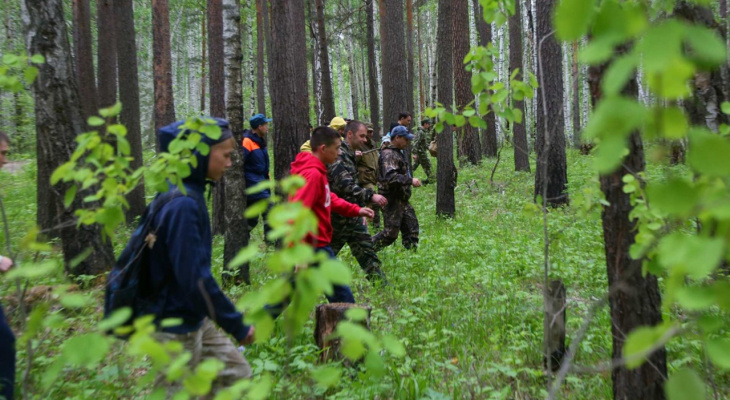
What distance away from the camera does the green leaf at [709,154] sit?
3.00 feet

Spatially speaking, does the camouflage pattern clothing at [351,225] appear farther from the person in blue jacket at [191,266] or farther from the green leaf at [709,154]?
the green leaf at [709,154]

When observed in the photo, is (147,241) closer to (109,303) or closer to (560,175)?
(109,303)

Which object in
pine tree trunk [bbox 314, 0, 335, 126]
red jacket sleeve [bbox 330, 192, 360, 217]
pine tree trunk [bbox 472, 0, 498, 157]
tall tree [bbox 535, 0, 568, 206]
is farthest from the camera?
pine tree trunk [bbox 472, 0, 498, 157]

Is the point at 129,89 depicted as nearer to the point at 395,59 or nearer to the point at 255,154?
the point at 255,154

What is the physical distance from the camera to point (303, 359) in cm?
402

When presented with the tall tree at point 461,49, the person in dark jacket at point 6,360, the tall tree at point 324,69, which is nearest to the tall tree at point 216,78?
the tall tree at point 324,69

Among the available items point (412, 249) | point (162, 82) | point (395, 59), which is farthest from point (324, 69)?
point (412, 249)

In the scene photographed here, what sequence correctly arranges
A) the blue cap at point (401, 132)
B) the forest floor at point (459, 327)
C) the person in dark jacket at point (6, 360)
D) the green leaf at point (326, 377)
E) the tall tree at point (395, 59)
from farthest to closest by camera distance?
the tall tree at point (395, 59) < the blue cap at point (401, 132) < the forest floor at point (459, 327) < the person in dark jacket at point (6, 360) < the green leaf at point (326, 377)

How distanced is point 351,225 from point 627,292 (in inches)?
141

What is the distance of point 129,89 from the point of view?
10875 millimetres

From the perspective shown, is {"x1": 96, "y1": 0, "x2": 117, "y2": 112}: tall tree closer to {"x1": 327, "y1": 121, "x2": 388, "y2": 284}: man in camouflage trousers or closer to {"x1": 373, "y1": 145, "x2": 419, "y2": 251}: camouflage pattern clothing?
{"x1": 373, "y1": 145, "x2": 419, "y2": 251}: camouflage pattern clothing

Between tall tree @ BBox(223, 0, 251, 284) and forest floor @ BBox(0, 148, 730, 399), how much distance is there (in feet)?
2.17

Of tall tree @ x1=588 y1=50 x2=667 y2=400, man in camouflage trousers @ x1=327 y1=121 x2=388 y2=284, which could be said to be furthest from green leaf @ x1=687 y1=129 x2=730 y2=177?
man in camouflage trousers @ x1=327 y1=121 x2=388 y2=284

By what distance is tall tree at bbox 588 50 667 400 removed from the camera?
2.77 m
